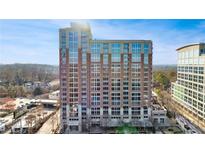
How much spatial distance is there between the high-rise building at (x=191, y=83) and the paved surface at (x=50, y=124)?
1826 millimetres

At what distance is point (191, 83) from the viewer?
2734mm

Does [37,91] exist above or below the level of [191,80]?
below

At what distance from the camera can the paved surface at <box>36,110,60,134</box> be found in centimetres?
263

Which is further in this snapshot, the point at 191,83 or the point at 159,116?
the point at 159,116

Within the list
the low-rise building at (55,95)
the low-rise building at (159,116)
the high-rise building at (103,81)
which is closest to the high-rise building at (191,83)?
the low-rise building at (159,116)

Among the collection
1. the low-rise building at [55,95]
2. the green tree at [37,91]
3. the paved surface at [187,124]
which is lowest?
the paved surface at [187,124]

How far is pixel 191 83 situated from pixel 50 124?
83.4 inches

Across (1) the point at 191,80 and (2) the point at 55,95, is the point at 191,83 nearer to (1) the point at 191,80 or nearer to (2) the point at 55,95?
(1) the point at 191,80

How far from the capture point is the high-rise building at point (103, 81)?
9.00ft

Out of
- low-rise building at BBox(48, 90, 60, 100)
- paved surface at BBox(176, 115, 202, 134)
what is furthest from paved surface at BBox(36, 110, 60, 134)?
paved surface at BBox(176, 115, 202, 134)

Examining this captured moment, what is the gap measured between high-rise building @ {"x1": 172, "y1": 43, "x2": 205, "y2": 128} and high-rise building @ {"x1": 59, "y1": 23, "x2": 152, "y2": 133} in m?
0.45

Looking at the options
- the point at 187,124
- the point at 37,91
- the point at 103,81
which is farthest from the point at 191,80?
the point at 37,91

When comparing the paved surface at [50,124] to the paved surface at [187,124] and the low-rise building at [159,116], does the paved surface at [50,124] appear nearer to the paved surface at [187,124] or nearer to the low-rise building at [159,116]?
the low-rise building at [159,116]
